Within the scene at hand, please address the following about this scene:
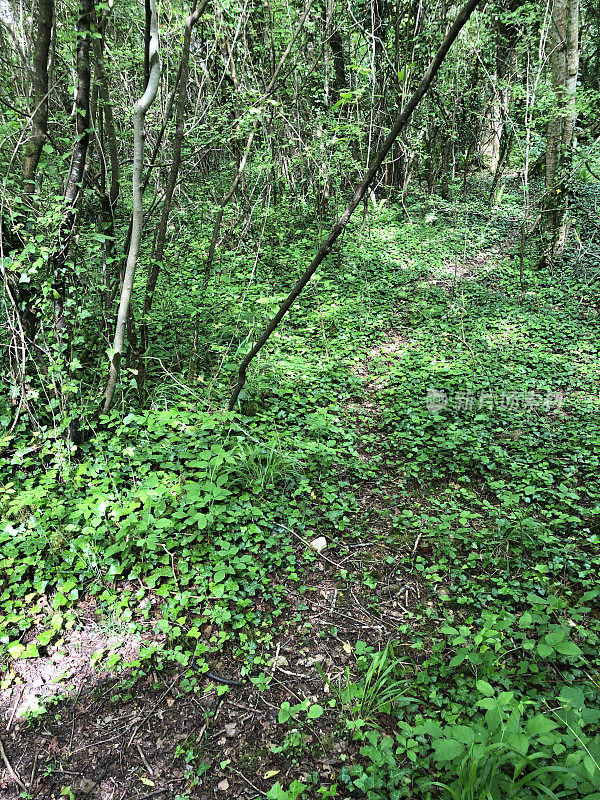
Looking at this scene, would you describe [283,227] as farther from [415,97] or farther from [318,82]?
[415,97]

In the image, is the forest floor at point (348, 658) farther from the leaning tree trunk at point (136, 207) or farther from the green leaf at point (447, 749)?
the leaning tree trunk at point (136, 207)

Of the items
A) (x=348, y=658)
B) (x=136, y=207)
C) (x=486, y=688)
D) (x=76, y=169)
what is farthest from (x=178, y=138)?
(x=486, y=688)

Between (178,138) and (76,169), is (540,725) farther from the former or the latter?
(178,138)

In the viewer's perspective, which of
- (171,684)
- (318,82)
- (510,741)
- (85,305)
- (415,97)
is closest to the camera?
(510,741)

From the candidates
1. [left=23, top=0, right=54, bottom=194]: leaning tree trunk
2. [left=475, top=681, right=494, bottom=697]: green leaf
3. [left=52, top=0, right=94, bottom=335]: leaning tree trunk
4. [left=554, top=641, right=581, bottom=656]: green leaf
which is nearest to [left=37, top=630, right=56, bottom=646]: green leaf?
[left=52, top=0, right=94, bottom=335]: leaning tree trunk

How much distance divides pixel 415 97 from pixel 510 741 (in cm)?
267

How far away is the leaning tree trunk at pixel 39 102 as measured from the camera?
3.19 meters

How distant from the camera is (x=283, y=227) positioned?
8016 millimetres

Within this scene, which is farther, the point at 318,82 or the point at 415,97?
the point at 318,82

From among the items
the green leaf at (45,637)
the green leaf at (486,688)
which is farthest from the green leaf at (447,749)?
the green leaf at (45,637)

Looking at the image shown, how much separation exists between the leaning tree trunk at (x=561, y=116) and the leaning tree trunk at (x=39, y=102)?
6084mm

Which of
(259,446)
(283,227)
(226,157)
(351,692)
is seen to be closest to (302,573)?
(351,692)

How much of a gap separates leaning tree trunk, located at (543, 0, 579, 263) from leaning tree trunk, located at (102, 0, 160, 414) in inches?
215

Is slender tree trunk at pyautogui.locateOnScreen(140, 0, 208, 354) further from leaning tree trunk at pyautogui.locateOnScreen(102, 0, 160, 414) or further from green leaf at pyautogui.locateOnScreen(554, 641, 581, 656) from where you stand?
green leaf at pyautogui.locateOnScreen(554, 641, 581, 656)
